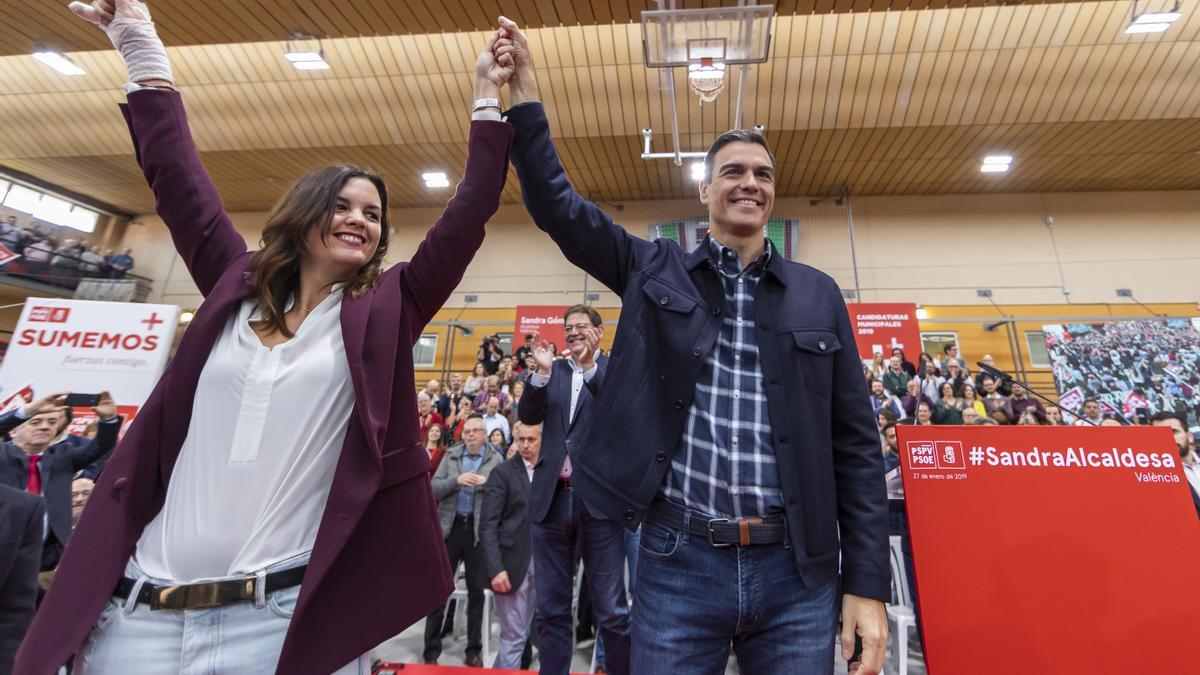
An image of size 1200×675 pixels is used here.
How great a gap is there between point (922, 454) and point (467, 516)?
3.05m

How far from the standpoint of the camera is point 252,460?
0.92 meters

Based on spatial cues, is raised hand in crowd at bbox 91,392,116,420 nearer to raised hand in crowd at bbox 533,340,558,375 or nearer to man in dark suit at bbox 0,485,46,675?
man in dark suit at bbox 0,485,46,675

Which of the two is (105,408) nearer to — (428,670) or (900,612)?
(428,670)

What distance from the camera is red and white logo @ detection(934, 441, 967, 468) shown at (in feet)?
6.52

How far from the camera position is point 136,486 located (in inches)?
35.5

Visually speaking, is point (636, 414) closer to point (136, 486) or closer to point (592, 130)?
point (136, 486)

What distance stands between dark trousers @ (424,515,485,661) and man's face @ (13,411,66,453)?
8.22ft

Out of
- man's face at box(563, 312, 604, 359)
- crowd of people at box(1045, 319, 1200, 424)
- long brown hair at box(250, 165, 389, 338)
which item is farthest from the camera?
crowd of people at box(1045, 319, 1200, 424)

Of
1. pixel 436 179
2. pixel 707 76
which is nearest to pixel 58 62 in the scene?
pixel 436 179

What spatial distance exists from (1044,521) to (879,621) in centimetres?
129

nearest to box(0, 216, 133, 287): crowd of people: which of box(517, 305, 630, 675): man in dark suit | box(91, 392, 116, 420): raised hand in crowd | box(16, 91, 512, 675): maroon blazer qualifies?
box(91, 392, 116, 420): raised hand in crowd

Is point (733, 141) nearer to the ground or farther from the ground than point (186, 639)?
farther from the ground

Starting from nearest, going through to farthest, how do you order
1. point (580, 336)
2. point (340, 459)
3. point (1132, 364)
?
point (340, 459)
point (580, 336)
point (1132, 364)

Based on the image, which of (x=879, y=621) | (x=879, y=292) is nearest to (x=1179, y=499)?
(x=879, y=621)
